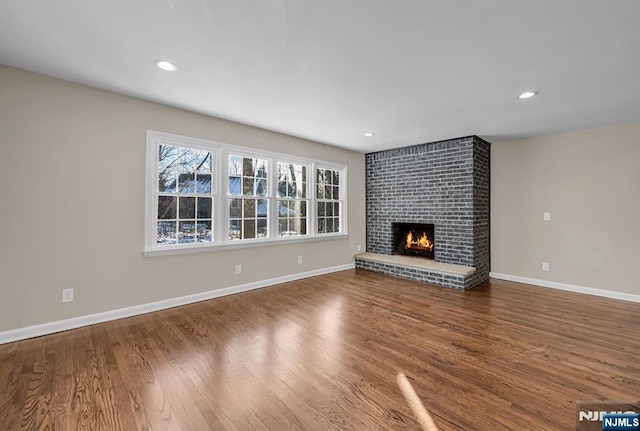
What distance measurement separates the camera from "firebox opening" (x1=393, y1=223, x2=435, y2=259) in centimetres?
556

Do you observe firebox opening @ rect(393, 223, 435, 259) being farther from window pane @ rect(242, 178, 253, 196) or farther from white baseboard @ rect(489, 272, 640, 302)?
window pane @ rect(242, 178, 253, 196)

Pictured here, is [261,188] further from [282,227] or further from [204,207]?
[204,207]

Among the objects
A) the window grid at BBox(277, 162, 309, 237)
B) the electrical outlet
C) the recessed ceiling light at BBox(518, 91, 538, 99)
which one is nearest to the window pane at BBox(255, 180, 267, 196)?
the window grid at BBox(277, 162, 309, 237)

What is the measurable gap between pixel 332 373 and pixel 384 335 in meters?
0.82

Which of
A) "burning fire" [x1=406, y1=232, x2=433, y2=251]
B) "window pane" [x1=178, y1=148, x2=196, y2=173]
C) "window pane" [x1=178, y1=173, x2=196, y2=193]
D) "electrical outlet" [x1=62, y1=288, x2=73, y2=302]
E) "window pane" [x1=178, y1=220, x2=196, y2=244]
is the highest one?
"window pane" [x1=178, y1=148, x2=196, y2=173]

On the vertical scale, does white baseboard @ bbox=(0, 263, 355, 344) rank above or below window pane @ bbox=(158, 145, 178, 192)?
below

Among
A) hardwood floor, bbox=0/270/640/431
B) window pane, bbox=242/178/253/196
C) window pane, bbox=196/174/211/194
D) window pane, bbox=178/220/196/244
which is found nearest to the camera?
hardwood floor, bbox=0/270/640/431

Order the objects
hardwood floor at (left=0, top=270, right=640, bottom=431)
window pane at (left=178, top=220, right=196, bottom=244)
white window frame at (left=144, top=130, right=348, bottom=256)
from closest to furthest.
Answer: hardwood floor at (left=0, top=270, right=640, bottom=431) < white window frame at (left=144, top=130, right=348, bottom=256) < window pane at (left=178, top=220, right=196, bottom=244)

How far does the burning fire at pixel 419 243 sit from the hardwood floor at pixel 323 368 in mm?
2165

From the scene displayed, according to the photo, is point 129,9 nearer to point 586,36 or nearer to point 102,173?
point 102,173

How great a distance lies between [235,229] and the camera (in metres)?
4.04

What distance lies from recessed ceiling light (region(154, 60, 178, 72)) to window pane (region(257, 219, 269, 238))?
238 cm

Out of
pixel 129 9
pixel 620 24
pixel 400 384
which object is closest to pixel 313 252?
pixel 400 384

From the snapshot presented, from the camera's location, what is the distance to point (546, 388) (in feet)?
6.09
